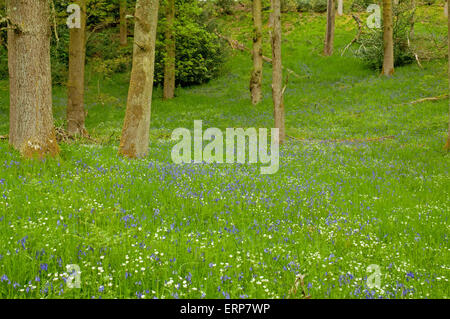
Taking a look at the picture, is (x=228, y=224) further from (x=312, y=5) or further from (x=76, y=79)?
(x=312, y=5)

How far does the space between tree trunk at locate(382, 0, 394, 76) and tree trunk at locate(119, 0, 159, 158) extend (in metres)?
20.9

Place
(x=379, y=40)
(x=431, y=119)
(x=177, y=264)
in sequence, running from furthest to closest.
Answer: (x=379, y=40) → (x=431, y=119) → (x=177, y=264)

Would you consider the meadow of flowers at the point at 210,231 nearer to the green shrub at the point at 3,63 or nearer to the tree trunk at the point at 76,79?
the tree trunk at the point at 76,79

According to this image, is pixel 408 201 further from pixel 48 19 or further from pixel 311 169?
pixel 48 19

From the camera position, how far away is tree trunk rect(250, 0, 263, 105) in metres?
23.6

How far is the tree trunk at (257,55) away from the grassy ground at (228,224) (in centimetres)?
1157

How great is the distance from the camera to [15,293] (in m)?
3.52

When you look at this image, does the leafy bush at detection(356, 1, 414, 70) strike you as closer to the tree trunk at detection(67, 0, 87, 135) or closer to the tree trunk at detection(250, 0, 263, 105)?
the tree trunk at detection(250, 0, 263, 105)

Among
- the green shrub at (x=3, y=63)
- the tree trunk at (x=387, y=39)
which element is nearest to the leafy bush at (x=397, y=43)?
the tree trunk at (x=387, y=39)

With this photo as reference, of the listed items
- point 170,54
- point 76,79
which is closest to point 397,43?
point 170,54

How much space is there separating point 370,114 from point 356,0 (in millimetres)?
27507

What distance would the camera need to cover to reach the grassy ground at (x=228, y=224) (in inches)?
154

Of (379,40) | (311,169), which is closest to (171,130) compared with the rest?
(311,169)

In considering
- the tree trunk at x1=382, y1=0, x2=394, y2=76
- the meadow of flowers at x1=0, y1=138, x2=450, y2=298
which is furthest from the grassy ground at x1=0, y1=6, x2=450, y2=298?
the tree trunk at x1=382, y1=0, x2=394, y2=76
